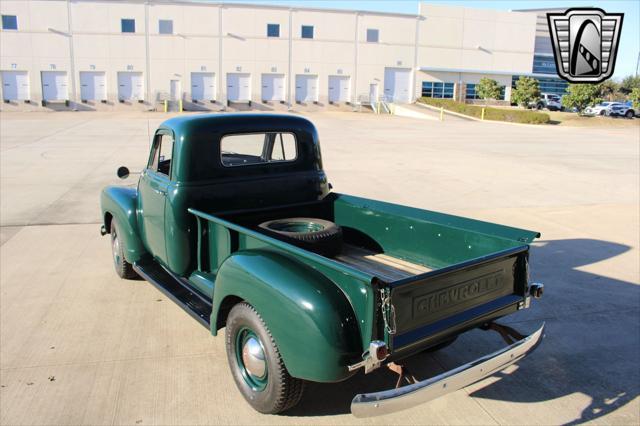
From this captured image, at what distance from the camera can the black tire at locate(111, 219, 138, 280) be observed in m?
5.55

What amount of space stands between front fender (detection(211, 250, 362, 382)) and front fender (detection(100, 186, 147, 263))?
2174 mm

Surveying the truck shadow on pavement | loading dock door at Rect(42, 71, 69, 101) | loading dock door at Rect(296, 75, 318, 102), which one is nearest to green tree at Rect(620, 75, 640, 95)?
loading dock door at Rect(296, 75, 318, 102)

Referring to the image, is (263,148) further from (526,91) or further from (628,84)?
(628,84)

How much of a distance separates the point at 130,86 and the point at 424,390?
144ft

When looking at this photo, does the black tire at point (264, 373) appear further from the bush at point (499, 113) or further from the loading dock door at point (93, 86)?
the loading dock door at point (93, 86)

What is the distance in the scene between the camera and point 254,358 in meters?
3.37

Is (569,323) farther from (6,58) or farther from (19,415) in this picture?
(6,58)

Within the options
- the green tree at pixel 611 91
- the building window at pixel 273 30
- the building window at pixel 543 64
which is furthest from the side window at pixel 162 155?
the building window at pixel 543 64

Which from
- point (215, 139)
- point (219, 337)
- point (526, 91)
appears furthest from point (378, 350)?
point (526, 91)

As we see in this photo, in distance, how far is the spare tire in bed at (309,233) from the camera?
3898 mm

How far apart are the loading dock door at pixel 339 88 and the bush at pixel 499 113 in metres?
7.22

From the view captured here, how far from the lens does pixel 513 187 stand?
11516 millimetres

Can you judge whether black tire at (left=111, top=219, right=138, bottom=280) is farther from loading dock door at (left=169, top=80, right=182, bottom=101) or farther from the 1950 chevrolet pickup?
loading dock door at (left=169, top=80, right=182, bottom=101)

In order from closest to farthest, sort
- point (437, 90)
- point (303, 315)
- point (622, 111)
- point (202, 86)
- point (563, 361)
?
1. point (303, 315)
2. point (563, 361)
3. point (622, 111)
4. point (202, 86)
5. point (437, 90)
